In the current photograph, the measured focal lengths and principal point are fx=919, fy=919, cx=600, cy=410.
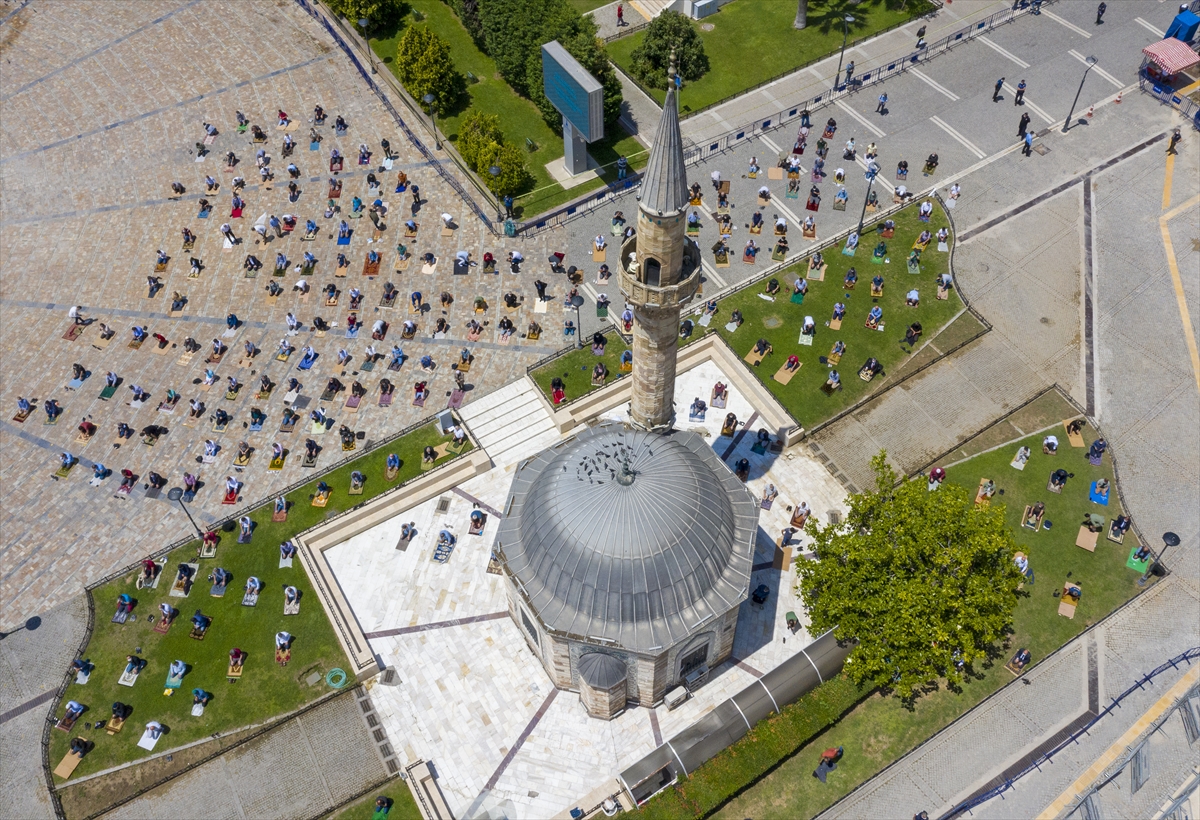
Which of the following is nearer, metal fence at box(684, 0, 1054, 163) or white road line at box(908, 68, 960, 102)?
metal fence at box(684, 0, 1054, 163)

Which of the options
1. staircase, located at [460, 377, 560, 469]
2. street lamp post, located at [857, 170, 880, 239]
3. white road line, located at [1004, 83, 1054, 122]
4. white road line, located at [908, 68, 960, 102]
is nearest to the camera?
staircase, located at [460, 377, 560, 469]

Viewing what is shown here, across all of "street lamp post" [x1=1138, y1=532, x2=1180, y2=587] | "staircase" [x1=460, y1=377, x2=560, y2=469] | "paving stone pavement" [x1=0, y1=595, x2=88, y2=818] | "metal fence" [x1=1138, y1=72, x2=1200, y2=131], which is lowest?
"paving stone pavement" [x1=0, y1=595, x2=88, y2=818]

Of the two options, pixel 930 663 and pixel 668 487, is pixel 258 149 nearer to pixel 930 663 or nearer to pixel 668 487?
pixel 668 487

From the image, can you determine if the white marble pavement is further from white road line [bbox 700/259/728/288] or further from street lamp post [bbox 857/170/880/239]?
street lamp post [bbox 857/170/880/239]

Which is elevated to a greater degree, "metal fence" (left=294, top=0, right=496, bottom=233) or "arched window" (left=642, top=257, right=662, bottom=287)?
"arched window" (left=642, top=257, right=662, bottom=287)

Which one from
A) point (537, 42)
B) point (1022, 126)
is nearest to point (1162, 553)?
point (1022, 126)

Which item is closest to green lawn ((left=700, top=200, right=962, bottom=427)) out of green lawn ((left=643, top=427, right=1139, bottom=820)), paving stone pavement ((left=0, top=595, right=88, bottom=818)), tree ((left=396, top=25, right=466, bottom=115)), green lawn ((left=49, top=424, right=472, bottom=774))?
green lawn ((left=643, top=427, right=1139, bottom=820))
